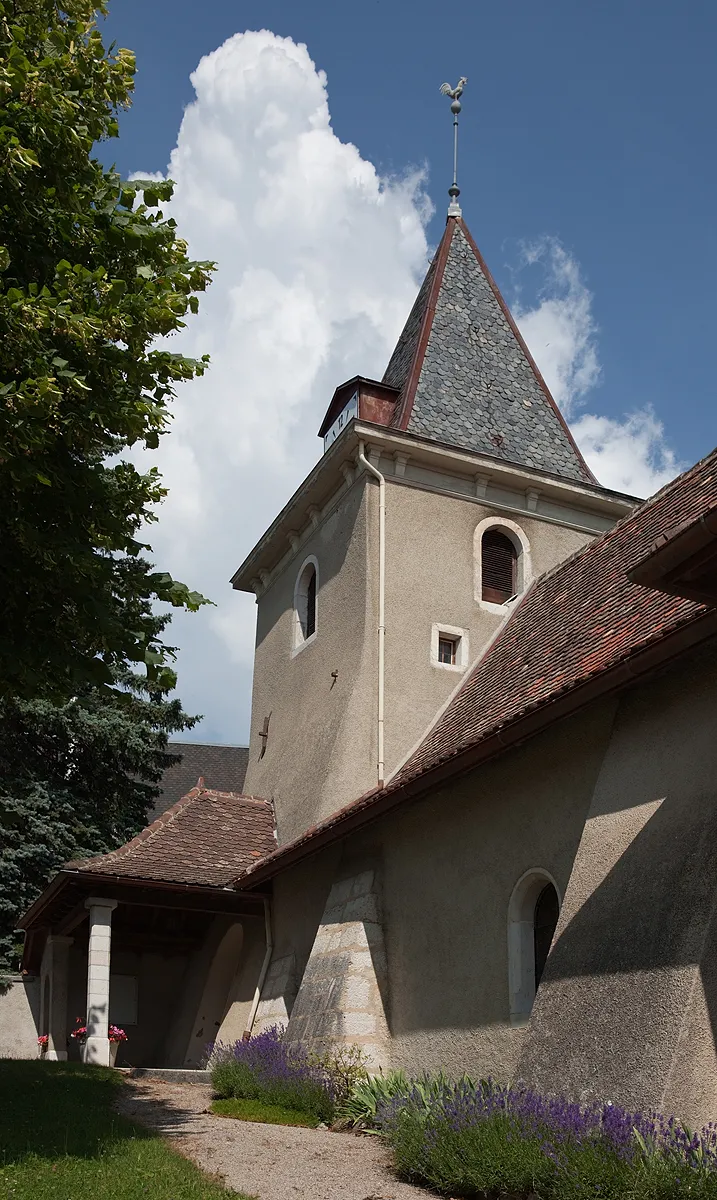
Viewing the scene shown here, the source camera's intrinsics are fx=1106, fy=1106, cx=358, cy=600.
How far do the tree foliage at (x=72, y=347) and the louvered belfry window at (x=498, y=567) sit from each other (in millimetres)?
7970

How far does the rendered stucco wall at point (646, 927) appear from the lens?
6648 millimetres

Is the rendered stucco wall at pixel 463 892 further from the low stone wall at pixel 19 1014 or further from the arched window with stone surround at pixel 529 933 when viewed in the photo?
the low stone wall at pixel 19 1014

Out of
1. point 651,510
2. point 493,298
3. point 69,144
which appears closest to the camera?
point 69,144

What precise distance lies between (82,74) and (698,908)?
22.8 ft

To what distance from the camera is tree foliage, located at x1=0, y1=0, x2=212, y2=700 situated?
6.96 metres

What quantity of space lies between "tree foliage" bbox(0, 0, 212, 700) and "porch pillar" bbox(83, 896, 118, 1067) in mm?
7418

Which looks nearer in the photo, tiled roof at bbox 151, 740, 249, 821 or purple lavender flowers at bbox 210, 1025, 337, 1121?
purple lavender flowers at bbox 210, 1025, 337, 1121

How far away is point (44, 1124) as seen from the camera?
7.98m

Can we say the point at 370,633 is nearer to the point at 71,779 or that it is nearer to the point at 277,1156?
the point at 277,1156

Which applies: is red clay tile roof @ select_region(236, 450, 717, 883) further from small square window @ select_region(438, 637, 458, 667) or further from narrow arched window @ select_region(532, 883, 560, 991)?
narrow arched window @ select_region(532, 883, 560, 991)

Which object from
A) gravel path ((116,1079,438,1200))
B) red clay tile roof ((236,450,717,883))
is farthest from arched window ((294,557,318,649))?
gravel path ((116,1079,438,1200))

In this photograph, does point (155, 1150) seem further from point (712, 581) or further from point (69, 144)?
point (69, 144)

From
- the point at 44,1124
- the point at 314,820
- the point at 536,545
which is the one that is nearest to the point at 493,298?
the point at 536,545

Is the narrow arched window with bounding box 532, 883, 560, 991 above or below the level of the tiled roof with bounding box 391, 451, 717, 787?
below
